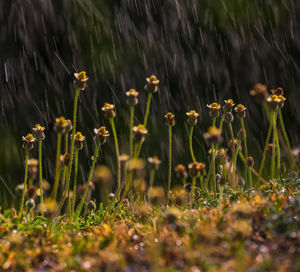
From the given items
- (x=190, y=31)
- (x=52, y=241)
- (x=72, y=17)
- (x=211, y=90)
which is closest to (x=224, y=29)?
(x=190, y=31)

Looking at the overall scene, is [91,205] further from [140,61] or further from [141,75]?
[140,61]

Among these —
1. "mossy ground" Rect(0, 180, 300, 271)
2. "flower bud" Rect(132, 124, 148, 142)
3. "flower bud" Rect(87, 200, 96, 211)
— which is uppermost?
"flower bud" Rect(132, 124, 148, 142)

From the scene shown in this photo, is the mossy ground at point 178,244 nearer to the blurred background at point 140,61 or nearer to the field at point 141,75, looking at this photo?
the field at point 141,75

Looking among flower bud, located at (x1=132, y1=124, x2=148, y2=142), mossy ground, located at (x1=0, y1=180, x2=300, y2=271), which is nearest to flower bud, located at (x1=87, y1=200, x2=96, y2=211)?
mossy ground, located at (x1=0, y1=180, x2=300, y2=271)

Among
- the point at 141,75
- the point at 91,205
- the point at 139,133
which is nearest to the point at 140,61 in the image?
the point at 141,75

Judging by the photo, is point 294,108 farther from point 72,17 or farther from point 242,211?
point 242,211

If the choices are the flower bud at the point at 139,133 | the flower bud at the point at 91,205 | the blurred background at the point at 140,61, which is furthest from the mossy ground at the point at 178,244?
the blurred background at the point at 140,61

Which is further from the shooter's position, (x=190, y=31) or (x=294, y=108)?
(x=190, y=31)

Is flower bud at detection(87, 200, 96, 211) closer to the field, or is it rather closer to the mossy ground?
the mossy ground
